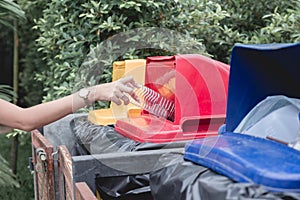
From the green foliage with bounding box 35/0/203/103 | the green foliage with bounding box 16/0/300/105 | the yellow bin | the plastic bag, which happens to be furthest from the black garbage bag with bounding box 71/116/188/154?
the green foliage with bounding box 35/0/203/103

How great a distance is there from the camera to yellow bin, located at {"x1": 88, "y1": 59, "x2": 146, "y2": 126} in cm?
248

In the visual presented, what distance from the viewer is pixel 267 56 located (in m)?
1.61

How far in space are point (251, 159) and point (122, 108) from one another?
1388 mm

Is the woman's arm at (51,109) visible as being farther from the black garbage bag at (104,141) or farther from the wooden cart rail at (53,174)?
the black garbage bag at (104,141)

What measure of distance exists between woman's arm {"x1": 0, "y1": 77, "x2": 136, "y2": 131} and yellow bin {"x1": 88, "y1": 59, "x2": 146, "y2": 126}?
1.56ft

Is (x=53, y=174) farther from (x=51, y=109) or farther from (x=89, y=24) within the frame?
(x=89, y=24)

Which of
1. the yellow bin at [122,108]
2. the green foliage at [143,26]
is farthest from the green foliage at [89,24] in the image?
the yellow bin at [122,108]

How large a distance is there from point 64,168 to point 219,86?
30.2 inches

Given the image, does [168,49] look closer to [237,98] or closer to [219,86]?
[219,86]

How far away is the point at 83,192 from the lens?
1.61 metres

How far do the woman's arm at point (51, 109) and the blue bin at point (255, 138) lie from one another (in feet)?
1.32

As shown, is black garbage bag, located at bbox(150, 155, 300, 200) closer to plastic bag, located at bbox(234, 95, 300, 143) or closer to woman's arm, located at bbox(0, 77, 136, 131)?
plastic bag, located at bbox(234, 95, 300, 143)

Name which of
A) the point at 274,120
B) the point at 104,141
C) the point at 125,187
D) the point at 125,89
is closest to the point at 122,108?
the point at 104,141

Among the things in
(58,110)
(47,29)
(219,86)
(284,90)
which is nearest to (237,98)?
(284,90)
